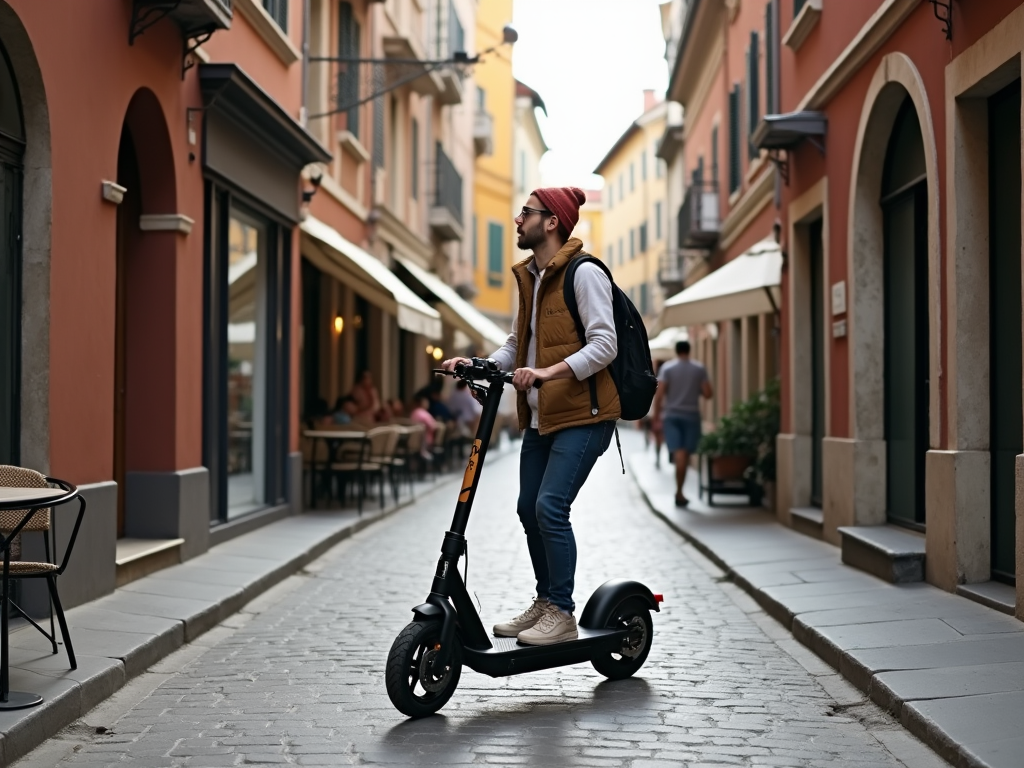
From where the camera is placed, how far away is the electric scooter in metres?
5.45

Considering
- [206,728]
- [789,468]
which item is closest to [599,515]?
[789,468]

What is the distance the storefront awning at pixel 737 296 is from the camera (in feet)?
49.1

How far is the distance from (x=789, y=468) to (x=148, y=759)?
9.52 meters

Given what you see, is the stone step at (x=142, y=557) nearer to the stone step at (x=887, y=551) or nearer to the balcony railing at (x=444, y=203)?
the stone step at (x=887, y=551)

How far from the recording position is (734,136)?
72.7 ft

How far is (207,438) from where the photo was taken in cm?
1147

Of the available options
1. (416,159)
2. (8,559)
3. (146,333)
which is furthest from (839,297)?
(416,159)

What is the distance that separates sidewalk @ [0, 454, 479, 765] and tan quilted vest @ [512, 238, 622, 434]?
221 centimetres

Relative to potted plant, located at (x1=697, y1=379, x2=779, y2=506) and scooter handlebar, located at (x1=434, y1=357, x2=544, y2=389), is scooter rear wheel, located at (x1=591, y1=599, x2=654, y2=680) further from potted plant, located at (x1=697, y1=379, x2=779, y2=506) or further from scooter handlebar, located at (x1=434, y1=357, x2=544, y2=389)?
potted plant, located at (x1=697, y1=379, x2=779, y2=506)

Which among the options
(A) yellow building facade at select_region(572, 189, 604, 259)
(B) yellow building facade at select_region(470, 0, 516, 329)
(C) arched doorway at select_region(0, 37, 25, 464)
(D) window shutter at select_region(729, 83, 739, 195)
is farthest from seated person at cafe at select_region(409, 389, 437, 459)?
(A) yellow building facade at select_region(572, 189, 604, 259)

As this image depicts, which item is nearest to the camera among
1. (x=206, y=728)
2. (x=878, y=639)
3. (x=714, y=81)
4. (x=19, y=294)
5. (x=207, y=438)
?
(x=206, y=728)

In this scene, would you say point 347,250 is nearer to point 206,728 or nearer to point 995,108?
point 995,108

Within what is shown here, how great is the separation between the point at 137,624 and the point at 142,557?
197 centimetres

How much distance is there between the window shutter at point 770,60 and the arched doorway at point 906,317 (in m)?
4.58
